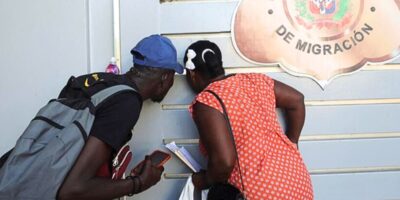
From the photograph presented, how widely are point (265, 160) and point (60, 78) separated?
1.35 meters

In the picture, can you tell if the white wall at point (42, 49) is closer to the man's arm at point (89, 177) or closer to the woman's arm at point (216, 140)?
the woman's arm at point (216, 140)

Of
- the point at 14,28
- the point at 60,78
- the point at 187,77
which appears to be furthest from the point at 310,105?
the point at 14,28

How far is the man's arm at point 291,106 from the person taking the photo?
7.71ft

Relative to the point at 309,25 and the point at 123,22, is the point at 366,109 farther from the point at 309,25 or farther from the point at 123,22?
the point at 123,22


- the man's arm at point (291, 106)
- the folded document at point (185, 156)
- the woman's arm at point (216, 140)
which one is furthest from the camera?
the folded document at point (185, 156)

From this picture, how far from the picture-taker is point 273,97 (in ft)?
7.20

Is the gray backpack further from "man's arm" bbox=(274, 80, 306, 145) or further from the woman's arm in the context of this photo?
"man's arm" bbox=(274, 80, 306, 145)

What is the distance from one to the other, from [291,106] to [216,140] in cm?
67

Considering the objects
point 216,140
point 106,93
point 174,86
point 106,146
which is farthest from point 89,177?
point 174,86

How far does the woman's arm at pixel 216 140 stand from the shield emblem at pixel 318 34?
73 cm

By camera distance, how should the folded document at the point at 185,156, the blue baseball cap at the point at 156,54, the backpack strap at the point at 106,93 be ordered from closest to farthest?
the backpack strap at the point at 106,93
the blue baseball cap at the point at 156,54
the folded document at the point at 185,156

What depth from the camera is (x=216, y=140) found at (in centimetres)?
193

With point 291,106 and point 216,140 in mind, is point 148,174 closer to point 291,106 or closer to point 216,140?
point 216,140

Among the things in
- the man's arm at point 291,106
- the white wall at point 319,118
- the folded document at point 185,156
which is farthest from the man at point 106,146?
the man's arm at point 291,106
